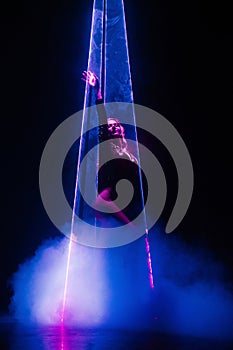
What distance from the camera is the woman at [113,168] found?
10.9 ft

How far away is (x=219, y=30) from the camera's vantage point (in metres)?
4.04

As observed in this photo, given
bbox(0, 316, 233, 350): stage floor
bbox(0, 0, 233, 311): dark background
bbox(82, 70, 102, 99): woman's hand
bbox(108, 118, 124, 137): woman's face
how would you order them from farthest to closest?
bbox(0, 0, 233, 311): dark background < bbox(108, 118, 124, 137): woman's face < bbox(82, 70, 102, 99): woman's hand < bbox(0, 316, 233, 350): stage floor

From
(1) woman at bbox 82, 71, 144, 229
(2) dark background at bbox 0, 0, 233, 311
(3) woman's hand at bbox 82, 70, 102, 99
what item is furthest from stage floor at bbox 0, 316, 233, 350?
(3) woman's hand at bbox 82, 70, 102, 99

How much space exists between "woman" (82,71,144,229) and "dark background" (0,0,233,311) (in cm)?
43

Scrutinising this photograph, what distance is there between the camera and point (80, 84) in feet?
13.6

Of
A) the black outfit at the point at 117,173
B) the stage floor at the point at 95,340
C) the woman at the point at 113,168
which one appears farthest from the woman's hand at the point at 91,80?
the stage floor at the point at 95,340

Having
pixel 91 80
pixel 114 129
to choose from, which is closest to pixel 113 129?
pixel 114 129

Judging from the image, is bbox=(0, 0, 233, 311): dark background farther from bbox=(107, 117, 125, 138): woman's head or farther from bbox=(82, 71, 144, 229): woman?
bbox=(107, 117, 125, 138): woman's head

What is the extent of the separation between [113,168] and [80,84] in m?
1.24

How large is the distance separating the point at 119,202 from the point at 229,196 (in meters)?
1.19

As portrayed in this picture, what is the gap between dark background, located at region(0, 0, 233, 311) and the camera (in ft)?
12.6

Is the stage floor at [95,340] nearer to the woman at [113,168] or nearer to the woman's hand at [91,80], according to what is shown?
the woman at [113,168]

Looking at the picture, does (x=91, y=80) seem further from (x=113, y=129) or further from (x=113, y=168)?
(x=113, y=168)

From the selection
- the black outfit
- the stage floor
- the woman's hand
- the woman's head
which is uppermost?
the woman's hand
